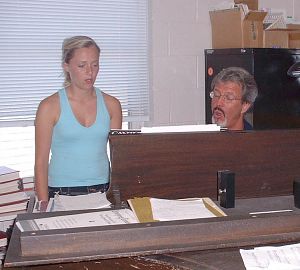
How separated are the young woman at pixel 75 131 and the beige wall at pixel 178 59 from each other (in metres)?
1.02

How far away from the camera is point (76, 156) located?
2.75 meters

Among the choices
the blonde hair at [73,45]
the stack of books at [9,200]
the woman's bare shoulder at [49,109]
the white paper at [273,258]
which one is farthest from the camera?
the stack of books at [9,200]

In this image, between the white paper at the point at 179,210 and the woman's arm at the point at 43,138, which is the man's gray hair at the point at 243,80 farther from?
the white paper at the point at 179,210

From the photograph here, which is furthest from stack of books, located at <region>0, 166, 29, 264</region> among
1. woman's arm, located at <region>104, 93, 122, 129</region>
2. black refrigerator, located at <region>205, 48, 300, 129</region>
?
black refrigerator, located at <region>205, 48, 300, 129</region>

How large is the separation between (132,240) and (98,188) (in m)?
1.50

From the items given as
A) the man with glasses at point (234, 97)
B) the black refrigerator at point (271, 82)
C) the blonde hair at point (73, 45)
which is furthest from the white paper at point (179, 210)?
the black refrigerator at point (271, 82)

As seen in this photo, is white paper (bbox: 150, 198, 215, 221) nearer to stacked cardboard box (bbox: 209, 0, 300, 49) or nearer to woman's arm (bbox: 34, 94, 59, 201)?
woman's arm (bbox: 34, 94, 59, 201)

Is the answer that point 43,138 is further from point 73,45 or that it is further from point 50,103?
point 73,45

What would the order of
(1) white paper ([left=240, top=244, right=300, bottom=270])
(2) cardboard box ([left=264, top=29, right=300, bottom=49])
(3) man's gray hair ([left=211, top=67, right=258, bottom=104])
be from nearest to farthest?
Answer: (1) white paper ([left=240, top=244, right=300, bottom=270]), (3) man's gray hair ([left=211, top=67, right=258, bottom=104]), (2) cardboard box ([left=264, top=29, right=300, bottom=49])

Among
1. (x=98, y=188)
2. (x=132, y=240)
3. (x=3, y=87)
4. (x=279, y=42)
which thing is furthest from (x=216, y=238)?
(x=279, y=42)

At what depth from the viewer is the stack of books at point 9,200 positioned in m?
3.13

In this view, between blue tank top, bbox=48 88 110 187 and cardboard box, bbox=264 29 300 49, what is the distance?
1503 mm

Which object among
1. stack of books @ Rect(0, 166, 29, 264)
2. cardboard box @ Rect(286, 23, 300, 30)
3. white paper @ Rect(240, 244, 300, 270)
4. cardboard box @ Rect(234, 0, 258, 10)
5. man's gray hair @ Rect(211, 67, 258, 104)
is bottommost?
stack of books @ Rect(0, 166, 29, 264)

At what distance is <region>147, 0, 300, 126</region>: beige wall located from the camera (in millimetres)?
3820
